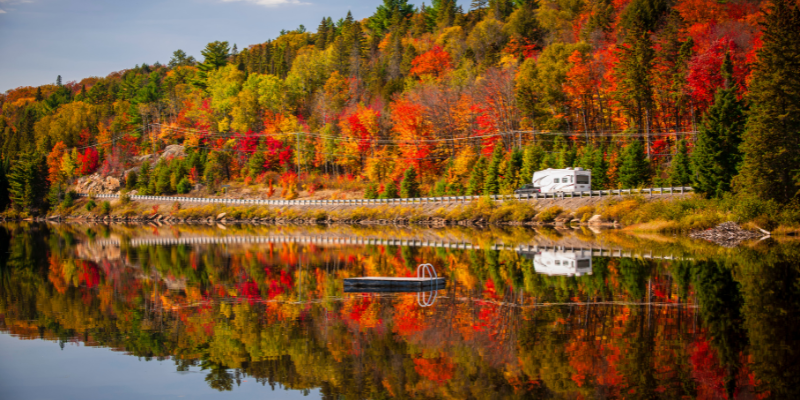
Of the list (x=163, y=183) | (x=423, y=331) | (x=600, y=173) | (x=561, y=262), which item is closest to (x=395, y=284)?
(x=423, y=331)

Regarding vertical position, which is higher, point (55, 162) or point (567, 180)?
point (55, 162)

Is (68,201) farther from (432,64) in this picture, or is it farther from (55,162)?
(432,64)

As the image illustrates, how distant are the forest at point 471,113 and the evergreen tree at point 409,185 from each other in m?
0.17

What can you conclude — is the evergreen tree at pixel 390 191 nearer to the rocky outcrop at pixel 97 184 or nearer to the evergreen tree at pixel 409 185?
the evergreen tree at pixel 409 185

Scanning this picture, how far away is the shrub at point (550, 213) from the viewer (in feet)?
182

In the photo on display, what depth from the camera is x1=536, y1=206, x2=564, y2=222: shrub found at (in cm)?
5537

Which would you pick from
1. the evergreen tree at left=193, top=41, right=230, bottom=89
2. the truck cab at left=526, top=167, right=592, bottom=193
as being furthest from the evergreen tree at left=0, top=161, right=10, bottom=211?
the truck cab at left=526, top=167, right=592, bottom=193

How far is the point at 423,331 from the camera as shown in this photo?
1545cm

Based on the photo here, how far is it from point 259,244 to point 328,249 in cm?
752

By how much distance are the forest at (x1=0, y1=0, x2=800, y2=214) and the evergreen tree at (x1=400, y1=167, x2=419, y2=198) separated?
0.17m

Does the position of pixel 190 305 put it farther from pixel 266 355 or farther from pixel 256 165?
pixel 256 165

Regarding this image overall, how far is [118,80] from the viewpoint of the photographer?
6801 inches

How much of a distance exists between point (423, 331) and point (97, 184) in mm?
106924

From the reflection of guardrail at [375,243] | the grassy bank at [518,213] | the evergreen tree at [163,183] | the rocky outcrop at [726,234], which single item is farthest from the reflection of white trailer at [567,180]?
the evergreen tree at [163,183]
